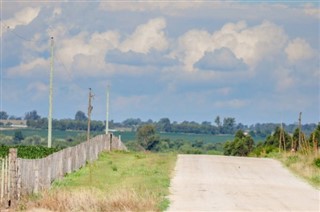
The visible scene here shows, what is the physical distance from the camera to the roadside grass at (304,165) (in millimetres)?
41319

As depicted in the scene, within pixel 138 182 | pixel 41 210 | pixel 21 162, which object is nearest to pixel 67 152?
pixel 138 182

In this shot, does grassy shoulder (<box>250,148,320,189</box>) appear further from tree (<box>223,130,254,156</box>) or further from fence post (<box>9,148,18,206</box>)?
tree (<box>223,130,254,156</box>)

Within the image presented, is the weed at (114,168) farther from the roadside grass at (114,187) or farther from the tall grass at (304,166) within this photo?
the tall grass at (304,166)

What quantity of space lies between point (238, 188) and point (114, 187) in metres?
5.71

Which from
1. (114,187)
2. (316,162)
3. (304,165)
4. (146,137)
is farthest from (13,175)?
(146,137)

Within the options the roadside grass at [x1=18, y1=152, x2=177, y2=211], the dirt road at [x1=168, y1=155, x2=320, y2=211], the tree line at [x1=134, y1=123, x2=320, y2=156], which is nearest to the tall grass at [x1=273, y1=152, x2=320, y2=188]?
the dirt road at [x1=168, y1=155, x2=320, y2=211]

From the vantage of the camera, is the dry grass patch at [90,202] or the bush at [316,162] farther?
the bush at [316,162]

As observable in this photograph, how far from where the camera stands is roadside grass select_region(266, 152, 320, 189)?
136 ft

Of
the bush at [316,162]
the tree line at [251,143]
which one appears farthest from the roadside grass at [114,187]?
the tree line at [251,143]

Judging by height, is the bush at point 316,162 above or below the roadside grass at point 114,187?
above

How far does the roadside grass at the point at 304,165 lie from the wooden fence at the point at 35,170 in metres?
11.3

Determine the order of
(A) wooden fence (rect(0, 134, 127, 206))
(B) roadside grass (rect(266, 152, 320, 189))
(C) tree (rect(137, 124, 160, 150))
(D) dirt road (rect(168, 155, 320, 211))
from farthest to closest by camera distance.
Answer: (C) tree (rect(137, 124, 160, 150)) < (B) roadside grass (rect(266, 152, 320, 189)) < (D) dirt road (rect(168, 155, 320, 211)) < (A) wooden fence (rect(0, 134, 127, 206))

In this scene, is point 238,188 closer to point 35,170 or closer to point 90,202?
point 35,170

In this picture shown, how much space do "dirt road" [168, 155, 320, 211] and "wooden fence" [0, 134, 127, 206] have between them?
501cm
